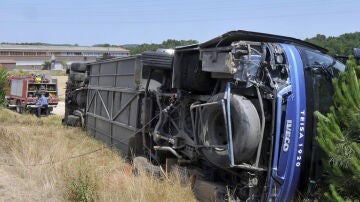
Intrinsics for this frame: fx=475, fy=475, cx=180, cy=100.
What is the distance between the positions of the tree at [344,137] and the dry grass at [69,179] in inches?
89.0

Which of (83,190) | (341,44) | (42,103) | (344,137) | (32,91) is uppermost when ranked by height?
(341,44)

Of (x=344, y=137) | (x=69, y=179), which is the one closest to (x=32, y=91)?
(x=69, y=179)

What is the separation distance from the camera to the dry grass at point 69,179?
6.34m

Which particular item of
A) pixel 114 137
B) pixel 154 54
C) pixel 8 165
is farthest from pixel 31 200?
pixel 114 137

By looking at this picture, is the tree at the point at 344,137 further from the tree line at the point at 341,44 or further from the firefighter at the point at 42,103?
the firefighter at the point at 42,103

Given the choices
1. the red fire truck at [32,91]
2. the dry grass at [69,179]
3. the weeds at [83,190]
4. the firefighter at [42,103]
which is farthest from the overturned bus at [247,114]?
the red fire truck at [32,91]

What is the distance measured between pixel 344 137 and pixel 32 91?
2671cm

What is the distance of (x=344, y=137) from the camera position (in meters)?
4.55

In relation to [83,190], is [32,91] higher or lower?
Answer: lower

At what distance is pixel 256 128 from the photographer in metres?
5.42

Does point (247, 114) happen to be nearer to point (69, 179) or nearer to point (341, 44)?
point (69, 179)

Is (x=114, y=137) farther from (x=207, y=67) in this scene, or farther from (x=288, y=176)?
(x=288, y=176)

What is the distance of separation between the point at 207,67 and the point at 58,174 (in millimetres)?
3195

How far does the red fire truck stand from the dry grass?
1838 centimetres
